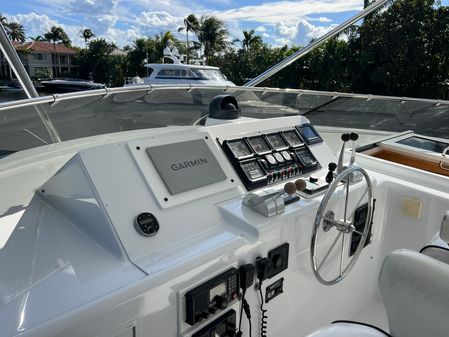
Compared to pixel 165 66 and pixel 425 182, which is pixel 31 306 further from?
pixel 165 66

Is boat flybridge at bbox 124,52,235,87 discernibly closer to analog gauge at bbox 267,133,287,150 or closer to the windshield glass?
the windshield glass

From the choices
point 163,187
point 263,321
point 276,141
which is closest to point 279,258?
point 263,321

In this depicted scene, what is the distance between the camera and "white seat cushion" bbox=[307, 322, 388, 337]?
3.76 feet

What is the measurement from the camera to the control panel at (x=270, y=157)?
160 centimetres

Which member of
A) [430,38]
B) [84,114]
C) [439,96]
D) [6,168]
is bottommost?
[439,96]

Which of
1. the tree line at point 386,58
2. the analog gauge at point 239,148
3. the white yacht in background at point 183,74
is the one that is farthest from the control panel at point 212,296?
the tree line at point 386,58

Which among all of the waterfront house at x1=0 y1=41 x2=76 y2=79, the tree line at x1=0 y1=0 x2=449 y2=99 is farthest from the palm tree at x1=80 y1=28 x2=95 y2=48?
the tree line at x1=0 y1=0 x2=449 y2=99

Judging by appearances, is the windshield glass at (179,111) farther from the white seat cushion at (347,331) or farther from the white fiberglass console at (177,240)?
the white seat cushion at (347,331)

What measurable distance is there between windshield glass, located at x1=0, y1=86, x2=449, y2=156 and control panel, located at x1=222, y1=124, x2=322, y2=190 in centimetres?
115

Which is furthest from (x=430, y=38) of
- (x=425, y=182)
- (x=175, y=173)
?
(x=175, y=173)

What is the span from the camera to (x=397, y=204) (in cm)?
203

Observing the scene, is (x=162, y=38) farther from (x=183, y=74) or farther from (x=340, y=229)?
(x=340, y=229)

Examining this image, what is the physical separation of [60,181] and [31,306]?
1.81ft

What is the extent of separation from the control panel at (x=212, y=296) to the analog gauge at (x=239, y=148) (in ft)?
1.90
